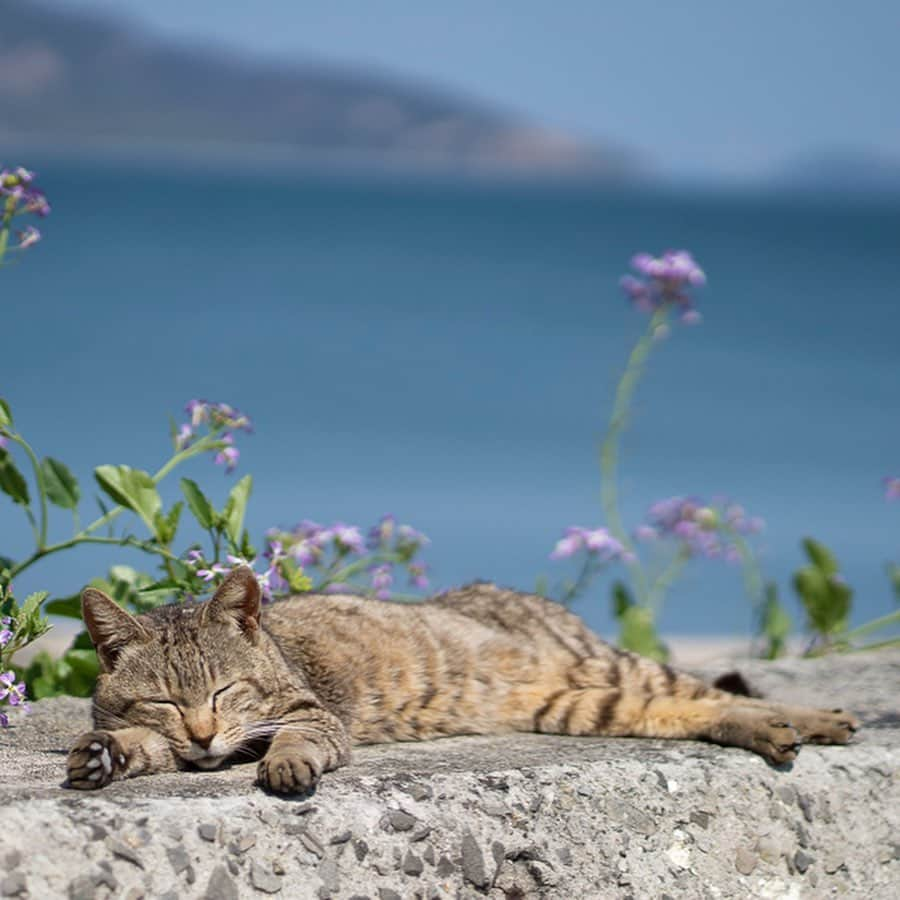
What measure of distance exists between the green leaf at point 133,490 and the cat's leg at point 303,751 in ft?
3.73

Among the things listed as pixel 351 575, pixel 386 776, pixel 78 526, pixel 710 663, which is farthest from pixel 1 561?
pixel 710 663

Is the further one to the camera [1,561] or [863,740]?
[1,561]

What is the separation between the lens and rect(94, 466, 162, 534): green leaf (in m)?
4.39

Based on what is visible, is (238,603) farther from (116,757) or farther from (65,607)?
(65,607)

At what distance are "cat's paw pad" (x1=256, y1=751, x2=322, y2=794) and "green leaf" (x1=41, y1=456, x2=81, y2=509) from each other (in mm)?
1699

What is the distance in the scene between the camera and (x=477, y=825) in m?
3.27

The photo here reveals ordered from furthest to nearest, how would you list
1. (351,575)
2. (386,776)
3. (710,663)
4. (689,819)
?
1. (710,663)
2. (351,575)
3. (689,819)
4. (386,776)

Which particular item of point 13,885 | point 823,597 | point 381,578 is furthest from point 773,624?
point 13,885

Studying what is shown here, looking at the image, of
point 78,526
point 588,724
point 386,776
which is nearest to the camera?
point 386,776

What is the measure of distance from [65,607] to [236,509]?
1.92 ft

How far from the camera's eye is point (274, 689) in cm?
345

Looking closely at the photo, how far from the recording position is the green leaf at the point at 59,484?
4.52 metres

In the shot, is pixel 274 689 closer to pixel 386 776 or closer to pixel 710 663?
pixel 386 776

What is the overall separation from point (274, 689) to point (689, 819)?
1.07m
